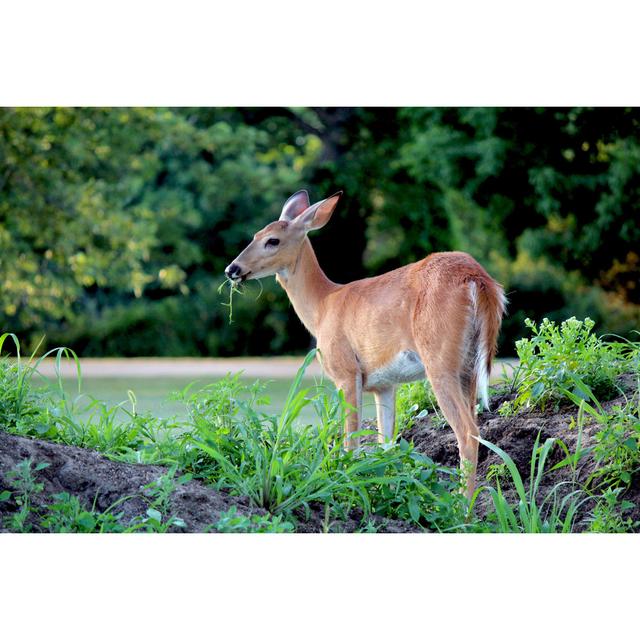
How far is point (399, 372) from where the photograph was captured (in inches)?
233

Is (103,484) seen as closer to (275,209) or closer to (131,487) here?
(131,487)

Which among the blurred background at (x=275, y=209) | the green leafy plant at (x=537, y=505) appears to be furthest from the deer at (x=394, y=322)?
the blurred background at (x=275, y=209)

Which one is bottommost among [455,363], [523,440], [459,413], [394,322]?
[523,440]

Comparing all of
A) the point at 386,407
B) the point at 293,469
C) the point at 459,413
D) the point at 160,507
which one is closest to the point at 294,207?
the point at 386,407

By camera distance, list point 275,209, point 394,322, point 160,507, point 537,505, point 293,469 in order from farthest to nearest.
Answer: point 275,209
point 394,322
point 537,505
point 293,469
point 160,507

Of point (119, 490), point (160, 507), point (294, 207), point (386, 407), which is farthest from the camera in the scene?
point (294, 207)

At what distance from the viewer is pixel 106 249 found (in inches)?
716

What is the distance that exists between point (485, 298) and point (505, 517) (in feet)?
4.03

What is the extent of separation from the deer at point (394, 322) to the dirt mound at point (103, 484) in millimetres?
971

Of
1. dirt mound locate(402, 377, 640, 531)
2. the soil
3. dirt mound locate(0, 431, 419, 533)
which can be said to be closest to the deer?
dirt mound locate(402, 377, 640, 531)

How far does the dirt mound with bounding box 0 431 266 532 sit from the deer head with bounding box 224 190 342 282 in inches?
78.4

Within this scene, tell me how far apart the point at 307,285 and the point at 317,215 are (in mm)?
473
